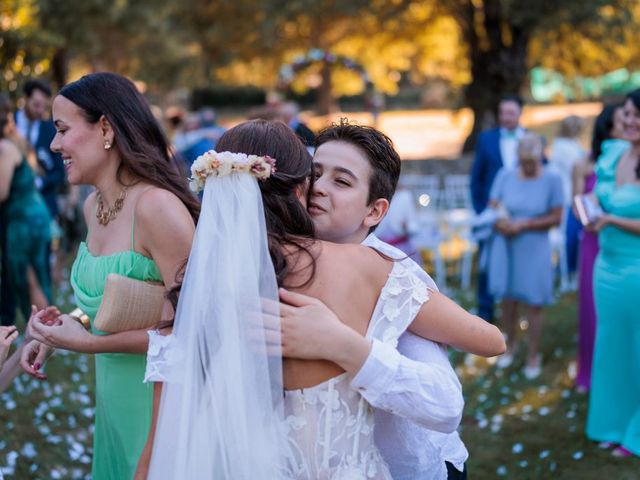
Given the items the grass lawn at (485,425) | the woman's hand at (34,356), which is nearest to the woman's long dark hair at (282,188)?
the woman's hand at (34,356)

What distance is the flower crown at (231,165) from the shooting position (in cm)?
217

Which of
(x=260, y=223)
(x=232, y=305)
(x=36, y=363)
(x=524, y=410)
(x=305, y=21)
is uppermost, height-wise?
(x=305, y=21)

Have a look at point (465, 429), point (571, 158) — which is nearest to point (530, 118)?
point (571, 158)

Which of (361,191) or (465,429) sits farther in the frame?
(465,429)

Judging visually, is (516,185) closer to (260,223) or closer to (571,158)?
(571,158)

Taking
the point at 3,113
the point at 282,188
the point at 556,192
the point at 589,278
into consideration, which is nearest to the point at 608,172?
the point at 589,278

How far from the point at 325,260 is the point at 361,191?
1.13ft

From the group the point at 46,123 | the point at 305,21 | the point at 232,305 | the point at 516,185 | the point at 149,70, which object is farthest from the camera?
the point at 149,70

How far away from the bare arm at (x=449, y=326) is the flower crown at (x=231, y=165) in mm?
555

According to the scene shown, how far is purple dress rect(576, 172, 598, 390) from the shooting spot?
7.04 m

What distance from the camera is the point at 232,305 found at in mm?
2135

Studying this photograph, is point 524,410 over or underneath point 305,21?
underneath

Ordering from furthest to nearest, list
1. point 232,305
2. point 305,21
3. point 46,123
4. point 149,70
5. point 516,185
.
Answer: point 149,70 < point 305,21 < point 46,123 < point 516,185 < point 232,305

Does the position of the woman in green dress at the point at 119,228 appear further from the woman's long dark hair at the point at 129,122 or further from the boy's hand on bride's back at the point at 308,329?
the boy's hand on bride's back at the point at 308,329
